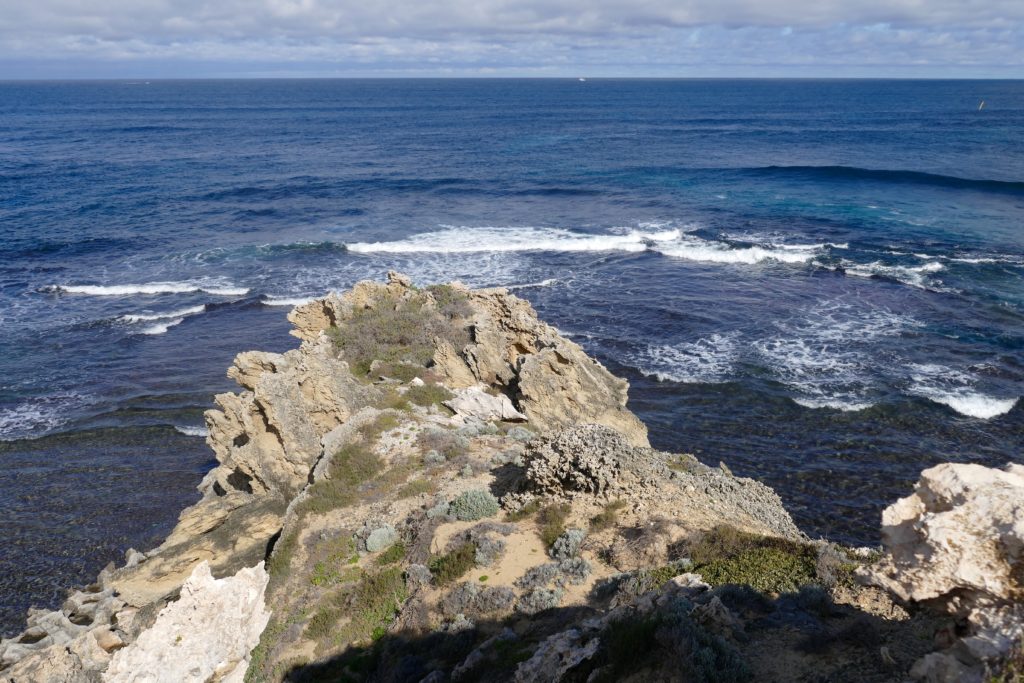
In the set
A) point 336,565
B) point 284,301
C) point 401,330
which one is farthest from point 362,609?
point 284,301

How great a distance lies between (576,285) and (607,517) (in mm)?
27954

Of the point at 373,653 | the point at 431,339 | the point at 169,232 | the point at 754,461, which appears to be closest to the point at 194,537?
the point at 373,653

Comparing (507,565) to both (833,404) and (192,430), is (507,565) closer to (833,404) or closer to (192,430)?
(192,430)

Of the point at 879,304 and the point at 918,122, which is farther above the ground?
the point at 918,122

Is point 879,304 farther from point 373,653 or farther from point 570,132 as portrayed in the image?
point 570,132

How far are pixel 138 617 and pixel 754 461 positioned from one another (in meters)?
17.2

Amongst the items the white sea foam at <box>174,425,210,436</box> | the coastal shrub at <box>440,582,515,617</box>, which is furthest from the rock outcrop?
the white sea foam at <box>174,425,210,436</box>

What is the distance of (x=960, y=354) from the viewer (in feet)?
92.7

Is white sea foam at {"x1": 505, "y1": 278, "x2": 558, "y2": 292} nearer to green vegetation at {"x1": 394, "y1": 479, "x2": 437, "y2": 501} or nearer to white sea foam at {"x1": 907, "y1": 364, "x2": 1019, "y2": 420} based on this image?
white sea foam at {"x1": 907, "y1": 364, "x2": 1019, "y2": 420}

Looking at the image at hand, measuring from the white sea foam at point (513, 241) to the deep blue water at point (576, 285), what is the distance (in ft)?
1.11

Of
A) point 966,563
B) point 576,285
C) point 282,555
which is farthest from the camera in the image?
point 576,285

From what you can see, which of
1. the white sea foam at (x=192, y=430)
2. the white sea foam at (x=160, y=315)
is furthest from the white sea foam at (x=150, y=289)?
the white sea foam at (x=192, y=430)

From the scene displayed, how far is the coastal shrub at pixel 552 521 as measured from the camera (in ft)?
38.5

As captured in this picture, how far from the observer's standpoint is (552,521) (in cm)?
1213
